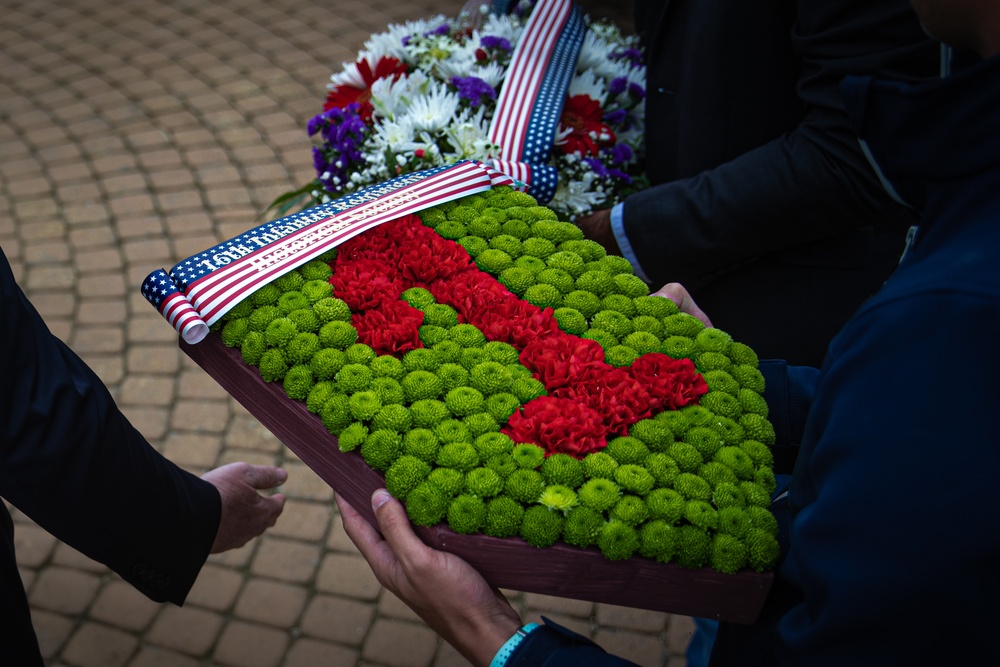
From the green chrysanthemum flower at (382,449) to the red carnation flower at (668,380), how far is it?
0.41 m

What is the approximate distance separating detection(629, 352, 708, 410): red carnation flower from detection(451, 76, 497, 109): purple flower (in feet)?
3.00

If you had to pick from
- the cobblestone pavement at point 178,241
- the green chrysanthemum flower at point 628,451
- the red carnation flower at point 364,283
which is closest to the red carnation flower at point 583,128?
the red carnation flower at point 364,283

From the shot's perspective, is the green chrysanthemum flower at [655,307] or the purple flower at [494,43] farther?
the purple flower at [494,43]

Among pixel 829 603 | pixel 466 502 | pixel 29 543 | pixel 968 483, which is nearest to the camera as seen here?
pixel 968 483

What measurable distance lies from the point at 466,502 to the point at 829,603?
50 cm

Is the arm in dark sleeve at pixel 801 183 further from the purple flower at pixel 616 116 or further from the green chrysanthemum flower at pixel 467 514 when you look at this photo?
the green chrysanthemum flower at pixel 467 514

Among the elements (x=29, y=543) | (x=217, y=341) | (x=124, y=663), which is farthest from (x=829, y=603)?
(x=29, y=543)

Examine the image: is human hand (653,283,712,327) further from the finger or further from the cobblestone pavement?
the cobblestone pavement

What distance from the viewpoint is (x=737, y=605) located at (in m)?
1.29

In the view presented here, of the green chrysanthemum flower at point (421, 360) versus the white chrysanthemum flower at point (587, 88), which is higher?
the white chrysanthemum flower at point (587, 88)

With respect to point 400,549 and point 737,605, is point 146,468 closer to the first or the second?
point 400,549

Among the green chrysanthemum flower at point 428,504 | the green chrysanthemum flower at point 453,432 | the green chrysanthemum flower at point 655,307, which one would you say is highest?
the green chrysanthemum flower at point 655,307

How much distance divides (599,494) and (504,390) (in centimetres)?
24

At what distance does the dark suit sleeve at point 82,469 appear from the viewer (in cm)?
144
